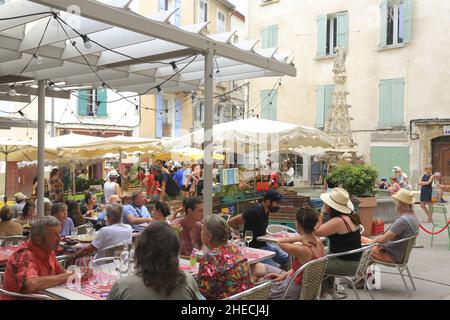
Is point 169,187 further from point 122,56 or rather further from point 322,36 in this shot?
point 322,36

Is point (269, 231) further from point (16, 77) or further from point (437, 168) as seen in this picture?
point (437, 168)

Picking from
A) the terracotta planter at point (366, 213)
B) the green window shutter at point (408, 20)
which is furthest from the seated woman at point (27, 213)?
the green window shutter at point (408, 20)

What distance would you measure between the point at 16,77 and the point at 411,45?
1780 centimetres

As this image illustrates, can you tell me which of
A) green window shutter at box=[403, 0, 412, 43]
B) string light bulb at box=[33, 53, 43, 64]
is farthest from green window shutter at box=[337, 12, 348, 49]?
string light bulb at box=[33, 53, 43, 64]

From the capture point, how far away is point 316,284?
4.07 m

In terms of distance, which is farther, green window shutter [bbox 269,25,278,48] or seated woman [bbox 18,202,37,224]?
green window shutter [bbox 269,25,278,48]

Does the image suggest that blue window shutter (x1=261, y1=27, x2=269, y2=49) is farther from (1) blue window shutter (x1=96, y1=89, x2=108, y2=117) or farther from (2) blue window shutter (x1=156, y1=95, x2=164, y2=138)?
(1) blue window shutter (x1=96, y1=89, x2=108, y2=117)

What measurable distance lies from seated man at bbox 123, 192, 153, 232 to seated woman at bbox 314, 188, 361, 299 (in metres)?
2.65

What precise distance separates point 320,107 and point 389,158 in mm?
4164

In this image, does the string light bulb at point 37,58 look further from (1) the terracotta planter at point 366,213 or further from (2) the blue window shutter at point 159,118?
(2) the blue window shutter at point 159,118

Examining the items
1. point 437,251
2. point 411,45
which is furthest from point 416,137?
point 437,251

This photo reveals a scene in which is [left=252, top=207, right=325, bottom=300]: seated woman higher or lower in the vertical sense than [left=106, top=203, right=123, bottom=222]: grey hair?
lower

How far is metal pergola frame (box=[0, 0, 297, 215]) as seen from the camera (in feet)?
15.0

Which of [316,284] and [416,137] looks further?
[416,137]
